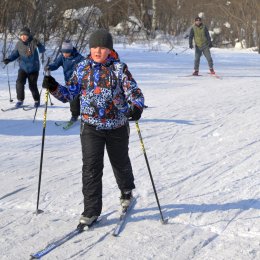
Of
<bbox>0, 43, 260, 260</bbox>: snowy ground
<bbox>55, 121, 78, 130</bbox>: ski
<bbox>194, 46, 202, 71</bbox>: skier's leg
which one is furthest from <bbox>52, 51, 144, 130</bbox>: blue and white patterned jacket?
<bbox>194, 46, 202, 71</bbox>: skier's leg

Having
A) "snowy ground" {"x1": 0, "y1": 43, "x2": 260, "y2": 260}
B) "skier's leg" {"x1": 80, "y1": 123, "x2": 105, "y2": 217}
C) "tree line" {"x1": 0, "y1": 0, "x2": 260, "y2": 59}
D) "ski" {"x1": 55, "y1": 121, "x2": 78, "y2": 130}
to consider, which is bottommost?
"snowy ground" {"x1": 0, "y1": 43, "x2": 260, "y2": 260}

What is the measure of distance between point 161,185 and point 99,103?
1.58 metres

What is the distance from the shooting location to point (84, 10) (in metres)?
17.1

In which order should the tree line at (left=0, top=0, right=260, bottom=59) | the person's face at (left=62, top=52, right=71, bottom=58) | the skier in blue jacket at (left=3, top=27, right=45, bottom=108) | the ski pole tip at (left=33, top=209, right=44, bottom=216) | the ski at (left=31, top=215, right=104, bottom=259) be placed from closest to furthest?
the ski at (left=31, top=215, right=104, bottom=259), the ski pole tip at (left=33, top=209, right=44, bottom=216), the person's face at (left=62, top=52, right=71, bottom=58), the skier in blue jacket at (left=3, top=27, right=45, bottom=108), the tree line at (left=0, top=0, right=260, bottom=59)

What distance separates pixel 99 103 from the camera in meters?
3.92

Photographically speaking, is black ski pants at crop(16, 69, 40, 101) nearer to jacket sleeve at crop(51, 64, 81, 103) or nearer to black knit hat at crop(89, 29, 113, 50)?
jacket sleeve at crop(51, 64, 81, 103)

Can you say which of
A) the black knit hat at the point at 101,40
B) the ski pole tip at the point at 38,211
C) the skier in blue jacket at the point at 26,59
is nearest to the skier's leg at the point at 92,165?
the ski pole tip at the point at 38,211

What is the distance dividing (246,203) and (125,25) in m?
25.3

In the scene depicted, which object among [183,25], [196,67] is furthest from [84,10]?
[183,25]

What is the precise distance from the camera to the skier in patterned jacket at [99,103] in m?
3.89

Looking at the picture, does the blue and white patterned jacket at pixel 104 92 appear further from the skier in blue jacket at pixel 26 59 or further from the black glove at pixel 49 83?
the skier in blue jacket at pixel 26 59

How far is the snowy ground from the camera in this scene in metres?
3.73

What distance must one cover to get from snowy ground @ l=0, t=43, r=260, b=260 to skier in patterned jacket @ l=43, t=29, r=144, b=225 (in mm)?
414

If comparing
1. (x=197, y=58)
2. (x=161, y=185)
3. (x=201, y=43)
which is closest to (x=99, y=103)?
(x=161, y=185)
